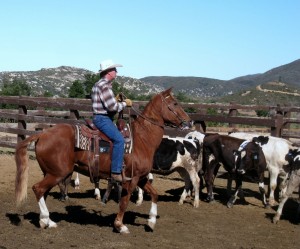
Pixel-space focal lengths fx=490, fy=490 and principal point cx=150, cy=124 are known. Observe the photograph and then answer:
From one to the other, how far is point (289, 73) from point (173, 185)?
159526mm

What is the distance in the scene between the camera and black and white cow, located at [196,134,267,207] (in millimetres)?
10984

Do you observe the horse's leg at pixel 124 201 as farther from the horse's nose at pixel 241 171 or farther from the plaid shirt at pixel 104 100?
the horse's nose at pixel 241 171

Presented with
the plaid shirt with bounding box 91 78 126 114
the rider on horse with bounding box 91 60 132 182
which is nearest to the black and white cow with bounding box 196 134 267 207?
the rider on horse with bounding box 91 60 132 182

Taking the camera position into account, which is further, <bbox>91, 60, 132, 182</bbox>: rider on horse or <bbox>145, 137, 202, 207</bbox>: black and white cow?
<bbox>145, 137, 202, 207</bbox>: black and white cow

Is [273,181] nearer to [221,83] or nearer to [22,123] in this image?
[22,123]

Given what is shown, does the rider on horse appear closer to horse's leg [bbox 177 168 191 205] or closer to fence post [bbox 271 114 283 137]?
horse's leg [bbox 177 168 191 205]

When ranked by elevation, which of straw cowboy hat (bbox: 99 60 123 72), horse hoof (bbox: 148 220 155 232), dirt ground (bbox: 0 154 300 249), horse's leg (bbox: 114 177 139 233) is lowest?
dirt ground (bbox: 0 154 300 249)

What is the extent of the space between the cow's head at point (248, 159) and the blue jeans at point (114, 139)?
3.92 m

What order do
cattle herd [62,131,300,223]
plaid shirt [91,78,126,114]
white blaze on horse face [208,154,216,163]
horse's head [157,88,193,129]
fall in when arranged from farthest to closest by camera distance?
white blaze on horse face [208,154,216,163], cattle herd [62,131,300,223], horse's head [157,88,193,129], plaid shirt [91,78,126,114]

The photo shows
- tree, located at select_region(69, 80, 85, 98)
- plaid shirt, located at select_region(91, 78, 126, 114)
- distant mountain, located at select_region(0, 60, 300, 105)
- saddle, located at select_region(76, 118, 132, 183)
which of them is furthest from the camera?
distant mountain, located at select_region(0, 60, 300, 105)

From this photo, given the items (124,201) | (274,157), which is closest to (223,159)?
(274,157)

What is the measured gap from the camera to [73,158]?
8031 mm

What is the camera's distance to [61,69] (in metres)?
142

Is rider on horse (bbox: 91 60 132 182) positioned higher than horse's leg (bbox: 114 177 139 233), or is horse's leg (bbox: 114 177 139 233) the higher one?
rider on horse (bbox: 91 60 132 182)
